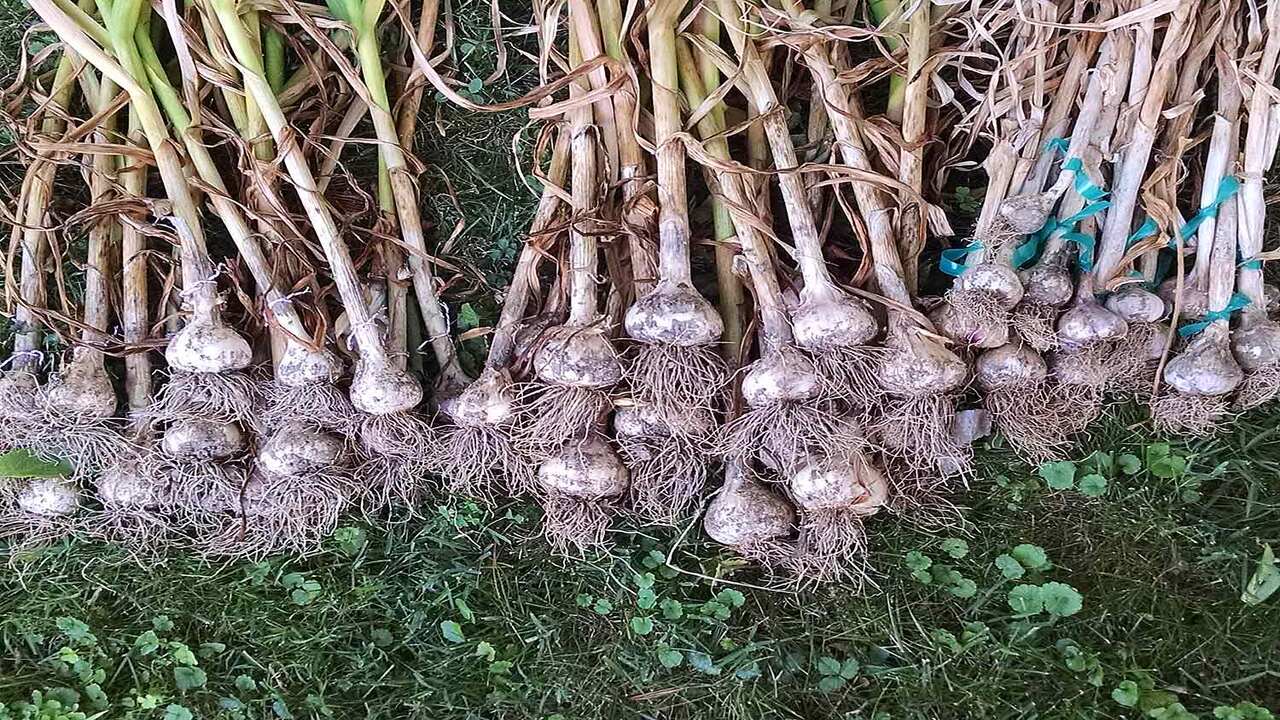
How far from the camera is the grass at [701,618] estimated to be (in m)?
1.18

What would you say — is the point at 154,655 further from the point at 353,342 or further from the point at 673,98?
the point at 673,98

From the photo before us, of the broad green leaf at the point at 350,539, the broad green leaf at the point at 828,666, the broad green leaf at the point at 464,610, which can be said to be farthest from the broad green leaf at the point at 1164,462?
the broad green leaf at the point at 350,539

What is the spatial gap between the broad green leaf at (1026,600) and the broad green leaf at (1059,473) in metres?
0.18

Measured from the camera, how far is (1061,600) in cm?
120

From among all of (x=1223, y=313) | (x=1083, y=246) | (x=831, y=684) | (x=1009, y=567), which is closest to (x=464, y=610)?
(x=831, y=684)

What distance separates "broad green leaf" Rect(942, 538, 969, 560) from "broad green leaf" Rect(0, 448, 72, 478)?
4.53ft

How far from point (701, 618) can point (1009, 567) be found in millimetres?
478

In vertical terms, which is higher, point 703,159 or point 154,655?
point 703,159

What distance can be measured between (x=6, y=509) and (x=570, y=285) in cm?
99

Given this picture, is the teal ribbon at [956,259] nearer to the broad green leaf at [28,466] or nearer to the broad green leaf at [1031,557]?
the broad green leaf at [1031,557]

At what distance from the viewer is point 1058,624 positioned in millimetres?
1197

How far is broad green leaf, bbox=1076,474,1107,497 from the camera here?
129 centimetres

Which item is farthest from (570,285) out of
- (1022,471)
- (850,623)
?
(1022,471)

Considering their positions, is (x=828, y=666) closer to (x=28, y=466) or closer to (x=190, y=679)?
(x=190, y=679)
